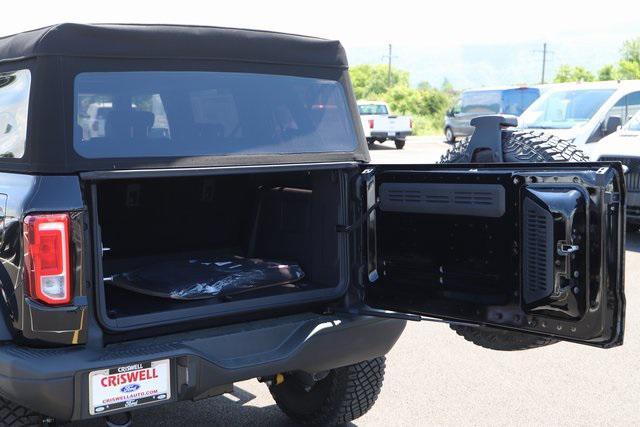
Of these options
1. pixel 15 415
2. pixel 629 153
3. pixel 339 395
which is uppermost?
pixel 629 153

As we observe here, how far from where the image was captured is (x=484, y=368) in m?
5.19

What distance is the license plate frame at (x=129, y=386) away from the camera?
303 cm

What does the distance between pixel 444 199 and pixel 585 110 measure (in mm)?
8939

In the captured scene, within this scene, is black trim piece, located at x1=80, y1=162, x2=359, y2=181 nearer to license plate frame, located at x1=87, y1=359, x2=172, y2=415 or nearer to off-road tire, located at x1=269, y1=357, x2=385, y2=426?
license plate frame, located at x1=87, y1=359, x2=172, y2=415

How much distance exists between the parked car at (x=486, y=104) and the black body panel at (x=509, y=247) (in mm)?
20888

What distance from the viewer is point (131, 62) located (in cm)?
335

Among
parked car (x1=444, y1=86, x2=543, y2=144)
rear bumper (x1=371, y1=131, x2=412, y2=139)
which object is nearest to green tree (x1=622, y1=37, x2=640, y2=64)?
parked car (x1=444, y1=86, x2=543, y2=144)

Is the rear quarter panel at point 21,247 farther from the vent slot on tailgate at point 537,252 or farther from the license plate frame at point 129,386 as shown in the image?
the vent slot on tailgate at point 537,252

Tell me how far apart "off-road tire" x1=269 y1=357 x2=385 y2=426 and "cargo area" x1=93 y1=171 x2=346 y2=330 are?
48 cm

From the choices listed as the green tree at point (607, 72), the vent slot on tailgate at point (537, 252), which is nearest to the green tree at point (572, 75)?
the green tree at point (607, 72)

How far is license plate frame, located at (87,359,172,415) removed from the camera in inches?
119

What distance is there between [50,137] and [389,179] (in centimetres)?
148

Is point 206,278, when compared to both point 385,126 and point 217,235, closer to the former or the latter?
point 217,235

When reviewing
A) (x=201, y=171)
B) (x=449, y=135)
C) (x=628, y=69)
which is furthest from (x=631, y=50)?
(x=201, y=171)
